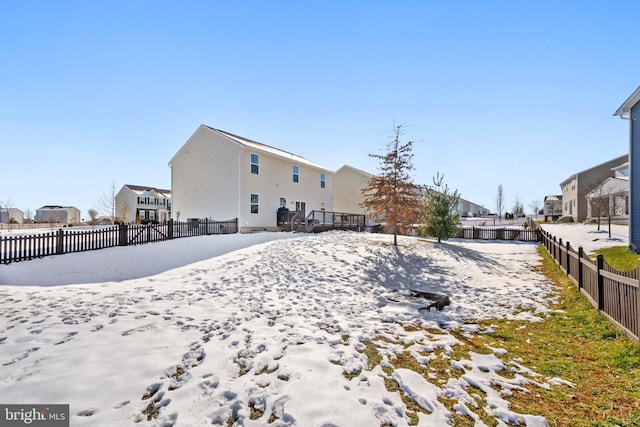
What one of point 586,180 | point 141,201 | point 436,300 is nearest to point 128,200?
point 141,201

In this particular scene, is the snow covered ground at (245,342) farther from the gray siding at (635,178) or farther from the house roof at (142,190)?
the house roof at (142,190)

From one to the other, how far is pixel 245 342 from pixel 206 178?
1854 centimetres

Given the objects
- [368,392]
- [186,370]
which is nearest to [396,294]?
[368,392]

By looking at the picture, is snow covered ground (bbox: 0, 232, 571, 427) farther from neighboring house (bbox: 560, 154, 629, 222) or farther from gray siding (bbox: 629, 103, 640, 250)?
neighboring house (bbox: 560, 154, 629, 222)

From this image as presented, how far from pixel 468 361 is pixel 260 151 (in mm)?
19162

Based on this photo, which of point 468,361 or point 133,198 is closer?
point 468,361

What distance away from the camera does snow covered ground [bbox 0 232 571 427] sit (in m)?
2.90

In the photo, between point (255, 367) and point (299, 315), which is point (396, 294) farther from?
point (255, 367)

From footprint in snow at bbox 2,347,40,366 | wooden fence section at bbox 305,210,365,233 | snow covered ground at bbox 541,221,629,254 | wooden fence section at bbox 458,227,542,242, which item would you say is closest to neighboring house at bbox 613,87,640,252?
snow covered ground at bbox 541,221,629,254

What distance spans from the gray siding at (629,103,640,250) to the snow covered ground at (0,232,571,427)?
6.54 m

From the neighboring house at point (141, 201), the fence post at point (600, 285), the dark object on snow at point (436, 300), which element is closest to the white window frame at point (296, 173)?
the dark object on snow at point (436, 300)

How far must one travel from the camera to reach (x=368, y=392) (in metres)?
3.16

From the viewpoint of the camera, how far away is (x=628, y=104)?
11.9 metres

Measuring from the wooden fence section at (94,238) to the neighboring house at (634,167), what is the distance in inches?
771
